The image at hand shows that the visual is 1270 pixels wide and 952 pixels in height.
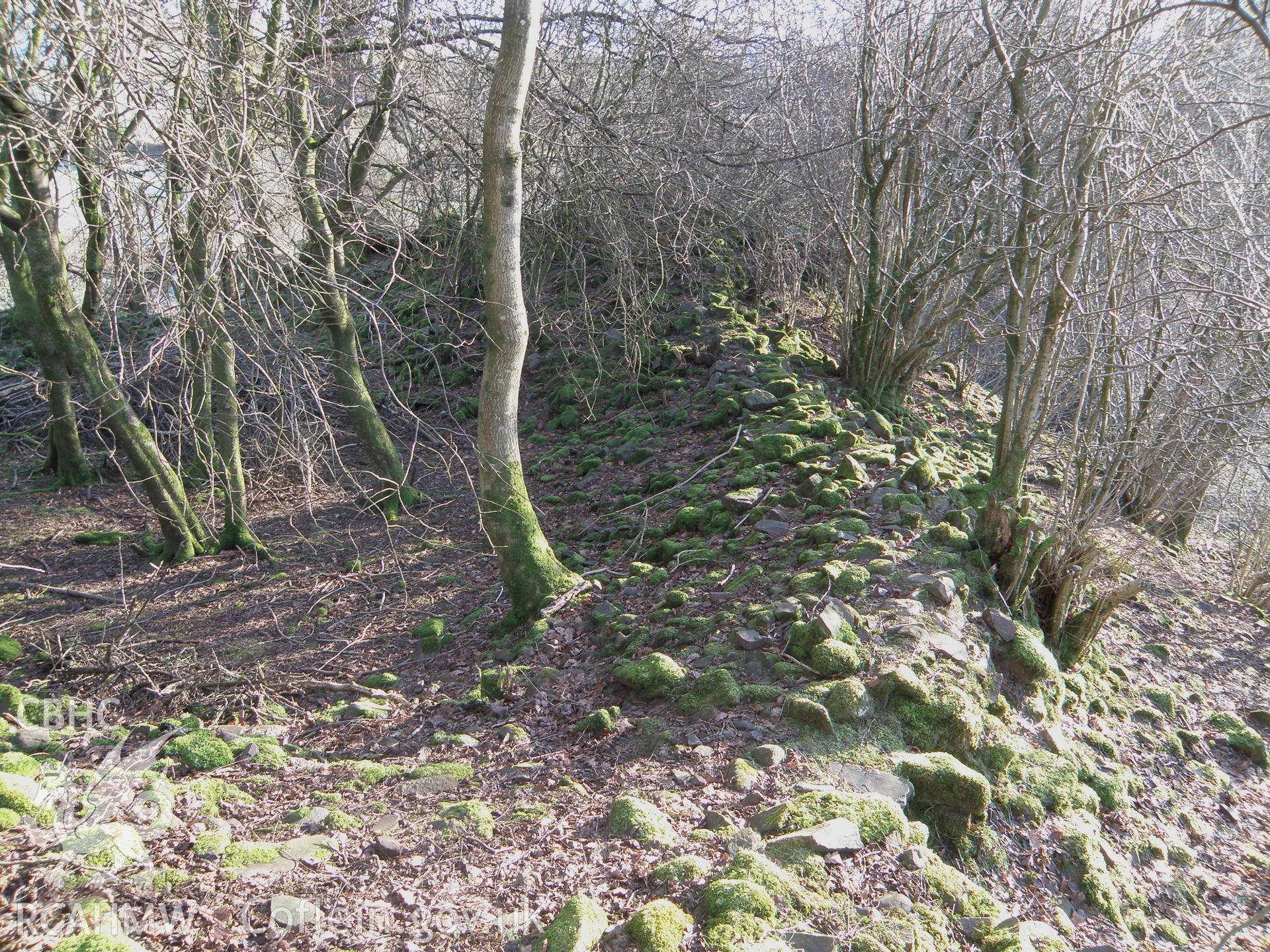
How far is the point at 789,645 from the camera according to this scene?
4.39 m

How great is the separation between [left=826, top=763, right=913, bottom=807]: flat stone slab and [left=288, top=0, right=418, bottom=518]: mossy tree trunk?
363cm

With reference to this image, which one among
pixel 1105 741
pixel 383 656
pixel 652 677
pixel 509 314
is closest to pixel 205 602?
pixel 383 656

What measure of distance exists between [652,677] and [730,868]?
154 centimetres

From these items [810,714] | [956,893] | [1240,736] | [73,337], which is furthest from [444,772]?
[1240,736]

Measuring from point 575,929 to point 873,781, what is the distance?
160cm

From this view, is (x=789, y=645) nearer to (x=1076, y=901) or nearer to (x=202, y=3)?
(x=1076, y=901)

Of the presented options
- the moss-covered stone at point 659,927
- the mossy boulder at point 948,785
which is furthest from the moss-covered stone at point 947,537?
the moss-covered stone at point 659,927

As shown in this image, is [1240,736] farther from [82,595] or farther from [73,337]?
[73,337]

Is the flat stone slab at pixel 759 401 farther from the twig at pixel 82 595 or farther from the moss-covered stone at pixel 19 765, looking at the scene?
the moss-covered stone at pixel 19 765

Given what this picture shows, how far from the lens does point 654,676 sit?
4309 mm

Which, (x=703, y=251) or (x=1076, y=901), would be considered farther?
(x=703, y=251)

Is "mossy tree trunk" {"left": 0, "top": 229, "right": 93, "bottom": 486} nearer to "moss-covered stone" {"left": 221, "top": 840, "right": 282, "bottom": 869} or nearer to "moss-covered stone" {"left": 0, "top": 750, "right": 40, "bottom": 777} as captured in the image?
"moss-covered stone" {"left": 0, "top": 750, "right": 40, "bottom": 777}

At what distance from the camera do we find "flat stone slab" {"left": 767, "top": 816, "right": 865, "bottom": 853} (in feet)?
9.77

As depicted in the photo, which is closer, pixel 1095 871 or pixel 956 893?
pixel 956 893
